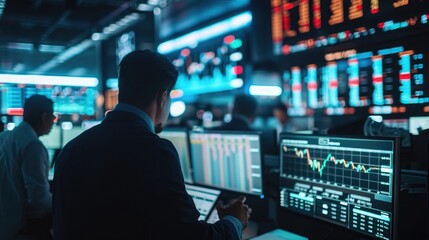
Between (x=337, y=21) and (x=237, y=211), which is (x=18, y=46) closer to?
(x=337, y=21)

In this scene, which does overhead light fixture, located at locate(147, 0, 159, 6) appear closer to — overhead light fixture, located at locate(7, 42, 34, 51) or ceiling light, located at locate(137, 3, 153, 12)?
ceiling light, located at locate(137, 3, 153, 12)

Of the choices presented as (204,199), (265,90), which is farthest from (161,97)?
(265,90)

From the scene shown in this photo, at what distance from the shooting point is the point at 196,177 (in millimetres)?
2316

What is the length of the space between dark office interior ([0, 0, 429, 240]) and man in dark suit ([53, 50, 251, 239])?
512 millimetres

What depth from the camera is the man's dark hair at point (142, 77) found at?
51.5 inches

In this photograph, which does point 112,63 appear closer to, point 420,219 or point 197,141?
point 197,141

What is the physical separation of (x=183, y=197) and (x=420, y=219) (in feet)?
3.09

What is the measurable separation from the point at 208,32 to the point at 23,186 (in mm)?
3023

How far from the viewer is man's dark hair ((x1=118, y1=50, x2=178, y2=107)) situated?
1.31 meters

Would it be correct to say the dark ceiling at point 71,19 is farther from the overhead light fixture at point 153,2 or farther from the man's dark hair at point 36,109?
the man's dark hair at point 36,109

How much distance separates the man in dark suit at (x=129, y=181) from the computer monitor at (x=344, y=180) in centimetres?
Result: 47

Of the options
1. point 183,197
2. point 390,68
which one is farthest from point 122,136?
point 390,68

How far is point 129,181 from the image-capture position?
1137 millimetres

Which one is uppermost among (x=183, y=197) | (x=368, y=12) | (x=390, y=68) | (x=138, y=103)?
(x=368, y=12)
